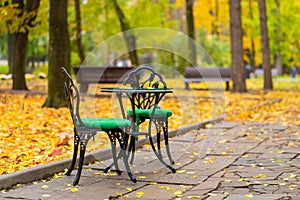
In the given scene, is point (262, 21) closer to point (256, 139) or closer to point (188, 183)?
point (256, 139)

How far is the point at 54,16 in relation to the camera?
14.7 meters

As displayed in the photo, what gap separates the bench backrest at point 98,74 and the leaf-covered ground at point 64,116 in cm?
59

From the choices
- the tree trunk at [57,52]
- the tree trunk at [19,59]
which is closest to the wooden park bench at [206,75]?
the tree trunk at [19,59]

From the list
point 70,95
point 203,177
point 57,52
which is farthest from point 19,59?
point 203,177

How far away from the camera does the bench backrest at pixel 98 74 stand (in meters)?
19.5

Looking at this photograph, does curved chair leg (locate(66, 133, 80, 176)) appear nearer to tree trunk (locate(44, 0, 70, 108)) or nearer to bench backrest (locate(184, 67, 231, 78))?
tree trunk (locate(44, 0, 70, 108))

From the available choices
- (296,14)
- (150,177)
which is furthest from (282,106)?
(296,14)

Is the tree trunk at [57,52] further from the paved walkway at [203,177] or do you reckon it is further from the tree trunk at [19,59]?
the tree trunk at [19,59]

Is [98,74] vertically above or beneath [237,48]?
beneath

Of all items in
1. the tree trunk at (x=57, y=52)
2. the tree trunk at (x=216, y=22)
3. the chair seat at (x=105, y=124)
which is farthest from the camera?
the tree trunk at (x=216, y=22)

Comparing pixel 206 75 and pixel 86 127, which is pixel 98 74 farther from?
pixel 86 127

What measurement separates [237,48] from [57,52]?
29.4ft

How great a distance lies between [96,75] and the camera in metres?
19.5

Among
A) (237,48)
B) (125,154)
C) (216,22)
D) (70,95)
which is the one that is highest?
(216,22)
